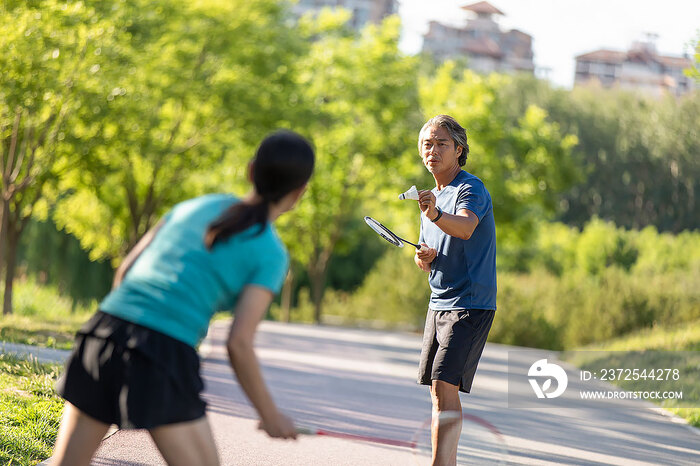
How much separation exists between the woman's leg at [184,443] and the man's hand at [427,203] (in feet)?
7.07

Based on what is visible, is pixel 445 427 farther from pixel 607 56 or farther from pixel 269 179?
pixel 607 56

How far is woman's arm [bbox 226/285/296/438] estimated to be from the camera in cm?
301

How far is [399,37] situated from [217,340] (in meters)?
14.0

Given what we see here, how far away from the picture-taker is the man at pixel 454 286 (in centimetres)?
520

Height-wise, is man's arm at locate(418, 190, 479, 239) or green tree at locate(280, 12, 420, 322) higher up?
man's arm at locate(418, 190, 479, 239)

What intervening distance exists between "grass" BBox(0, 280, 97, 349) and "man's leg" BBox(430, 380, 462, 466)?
6.33m

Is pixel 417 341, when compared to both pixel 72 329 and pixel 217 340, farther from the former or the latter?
pixel 72 329

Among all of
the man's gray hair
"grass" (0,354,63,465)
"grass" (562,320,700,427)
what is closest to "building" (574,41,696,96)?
"grass" (562,320,700,427)

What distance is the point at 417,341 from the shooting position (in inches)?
878

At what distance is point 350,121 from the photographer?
2694 cm

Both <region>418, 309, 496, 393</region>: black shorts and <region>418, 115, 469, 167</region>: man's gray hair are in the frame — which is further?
<region>418, 115, 469, 167</region>: man's gray hair

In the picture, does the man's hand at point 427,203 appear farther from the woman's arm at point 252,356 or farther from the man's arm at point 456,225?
the woman's arm at point 252,356

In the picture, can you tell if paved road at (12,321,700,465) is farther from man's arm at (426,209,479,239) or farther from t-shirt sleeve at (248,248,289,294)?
t-shirt sleeve at (248,248,289,294)

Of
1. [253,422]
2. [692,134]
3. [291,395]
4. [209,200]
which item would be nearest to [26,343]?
[291,395]
